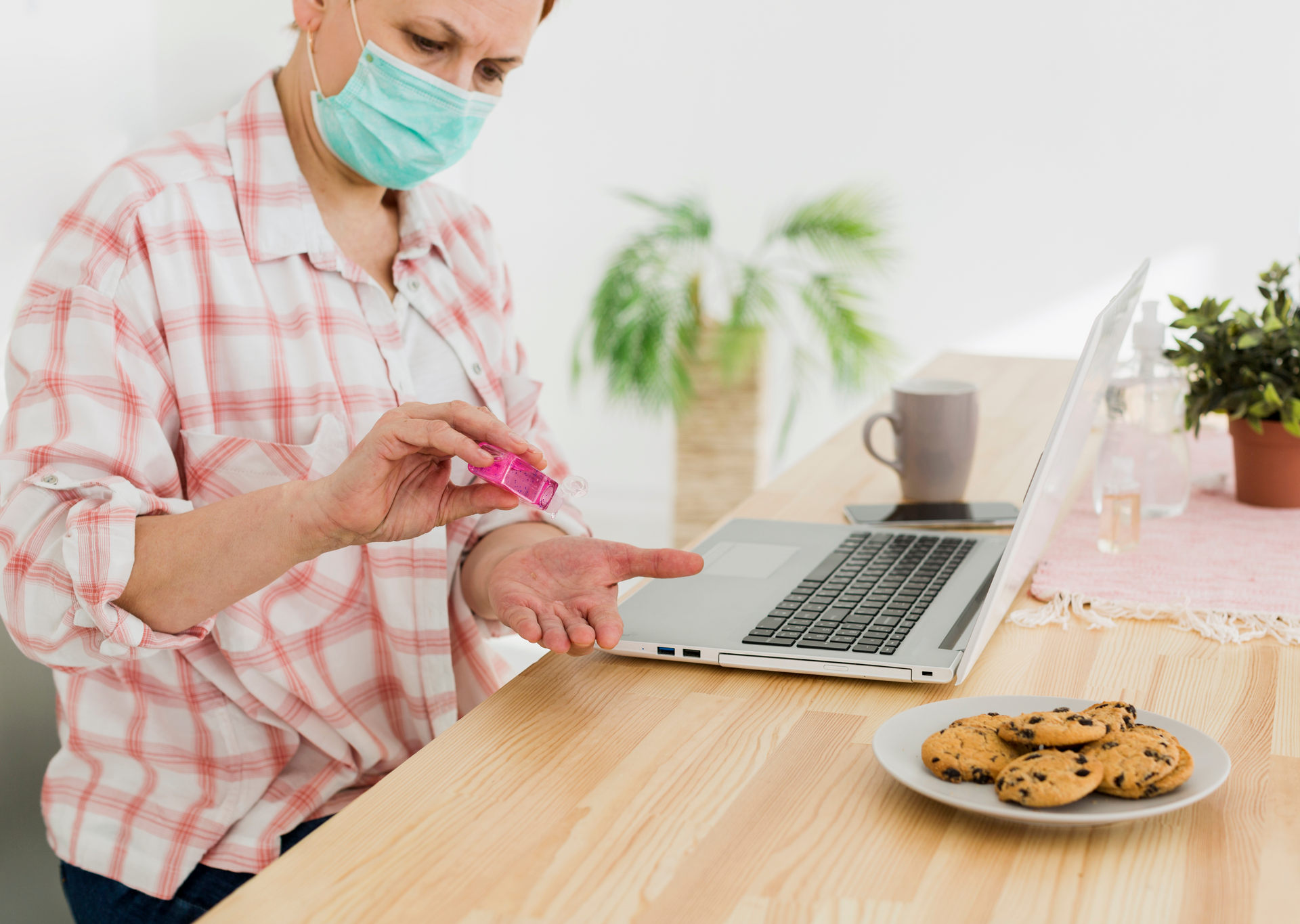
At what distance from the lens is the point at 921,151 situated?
3.41m

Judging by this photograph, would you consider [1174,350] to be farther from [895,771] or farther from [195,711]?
[195,711]

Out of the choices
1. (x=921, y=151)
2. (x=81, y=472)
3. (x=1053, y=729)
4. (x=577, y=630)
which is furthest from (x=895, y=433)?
(x=921, y=151)

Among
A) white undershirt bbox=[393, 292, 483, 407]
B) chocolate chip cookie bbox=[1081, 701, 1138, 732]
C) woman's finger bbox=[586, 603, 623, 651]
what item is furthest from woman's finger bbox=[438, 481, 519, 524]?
chocolate chip cookie bbox=[1081, 701, 1138, 732]

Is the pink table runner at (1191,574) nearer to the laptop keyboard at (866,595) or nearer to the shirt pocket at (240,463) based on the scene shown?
the laptop keyboard at (866,595)

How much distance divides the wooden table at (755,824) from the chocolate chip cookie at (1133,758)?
0.03 metres

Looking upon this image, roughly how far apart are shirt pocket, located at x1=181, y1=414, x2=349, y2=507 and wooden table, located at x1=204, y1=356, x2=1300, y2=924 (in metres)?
0.33

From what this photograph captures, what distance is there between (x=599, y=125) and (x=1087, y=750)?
128 inches

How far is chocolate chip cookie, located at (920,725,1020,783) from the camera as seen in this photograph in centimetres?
66

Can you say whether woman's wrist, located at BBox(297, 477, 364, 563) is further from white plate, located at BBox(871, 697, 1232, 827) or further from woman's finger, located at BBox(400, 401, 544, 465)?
white plate, located at BBox(871, 697, 1232, 827)

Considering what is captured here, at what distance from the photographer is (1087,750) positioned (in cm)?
66

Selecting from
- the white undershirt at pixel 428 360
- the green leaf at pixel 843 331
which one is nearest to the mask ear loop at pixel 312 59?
the white undershirt at pixel 428 360

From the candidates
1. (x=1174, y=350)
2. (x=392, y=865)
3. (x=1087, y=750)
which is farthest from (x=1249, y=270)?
(x=392, y=865)

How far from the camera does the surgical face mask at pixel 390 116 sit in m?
1.12

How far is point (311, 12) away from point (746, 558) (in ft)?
2.25
